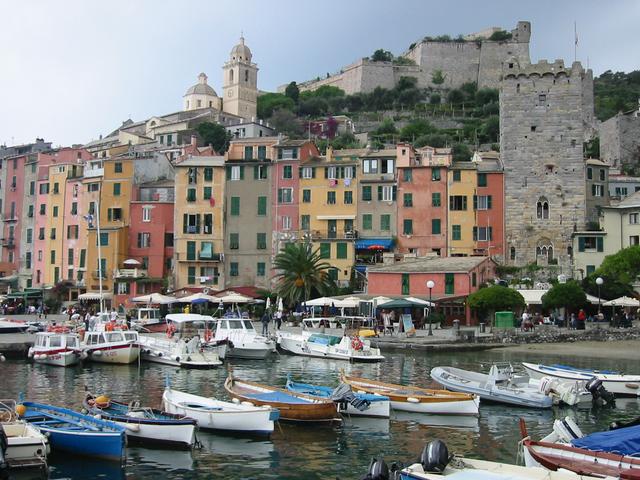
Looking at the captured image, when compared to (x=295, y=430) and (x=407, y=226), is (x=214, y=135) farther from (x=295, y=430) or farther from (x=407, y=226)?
(x=295, y=430)

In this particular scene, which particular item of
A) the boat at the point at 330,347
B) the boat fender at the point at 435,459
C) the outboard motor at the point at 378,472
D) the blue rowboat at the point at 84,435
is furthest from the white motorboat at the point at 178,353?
the boat fender at the point at 435,459

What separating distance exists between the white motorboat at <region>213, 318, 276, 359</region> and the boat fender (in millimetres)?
26766

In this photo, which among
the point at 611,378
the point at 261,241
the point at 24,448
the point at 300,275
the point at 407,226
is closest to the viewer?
the point at 24,448

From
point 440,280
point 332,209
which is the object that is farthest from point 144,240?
point 440,280

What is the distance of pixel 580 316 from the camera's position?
48.8 meters

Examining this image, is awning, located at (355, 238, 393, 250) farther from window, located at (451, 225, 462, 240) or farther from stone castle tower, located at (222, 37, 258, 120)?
stone castle tower, located at (222, 37, 258, 120)

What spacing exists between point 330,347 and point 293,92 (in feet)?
383

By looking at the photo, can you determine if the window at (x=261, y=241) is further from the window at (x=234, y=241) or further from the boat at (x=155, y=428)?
the boat at (x=155, y=428)

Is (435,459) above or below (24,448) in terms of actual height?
above

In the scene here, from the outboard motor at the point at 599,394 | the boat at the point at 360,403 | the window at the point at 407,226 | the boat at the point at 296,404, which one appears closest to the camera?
the boat at the point at 296,404

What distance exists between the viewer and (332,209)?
2542 inches

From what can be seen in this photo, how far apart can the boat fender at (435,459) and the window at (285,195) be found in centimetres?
5050

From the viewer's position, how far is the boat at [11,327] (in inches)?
1991

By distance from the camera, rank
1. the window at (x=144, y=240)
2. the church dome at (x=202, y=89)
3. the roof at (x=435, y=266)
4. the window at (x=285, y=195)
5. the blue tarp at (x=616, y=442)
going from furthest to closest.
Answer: the church dome at (x=202, y=89) → the window at (x=144, y=240) → the window at (x=285, y=195) → the roof at (x=435, y=266) → the blue tarp at (x=616, y=442)
